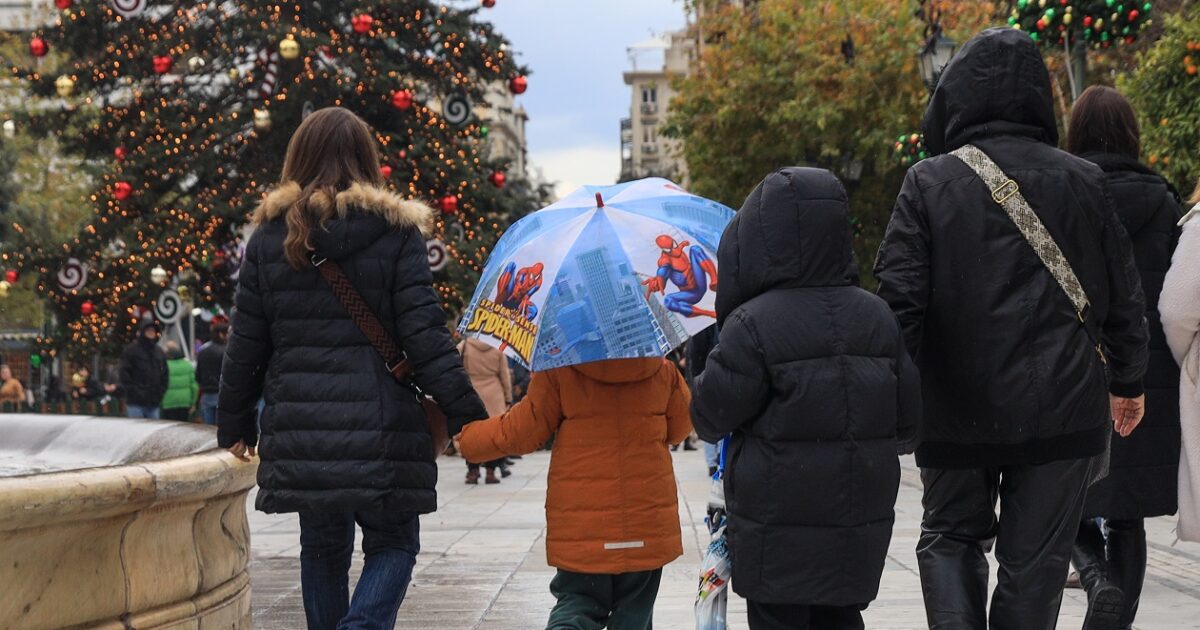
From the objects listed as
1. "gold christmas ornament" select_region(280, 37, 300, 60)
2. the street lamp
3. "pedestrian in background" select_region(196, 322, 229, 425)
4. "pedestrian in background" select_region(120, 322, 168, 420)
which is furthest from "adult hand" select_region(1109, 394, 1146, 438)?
"pedestrian in background" select_region(120, 322, 168, 420)

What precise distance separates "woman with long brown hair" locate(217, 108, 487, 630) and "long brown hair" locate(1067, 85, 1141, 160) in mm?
2699

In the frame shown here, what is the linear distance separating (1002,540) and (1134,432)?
1.62 meters

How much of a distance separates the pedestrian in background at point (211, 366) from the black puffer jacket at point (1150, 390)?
46.6 ft

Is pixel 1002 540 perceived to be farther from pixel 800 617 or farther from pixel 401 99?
pixel 401 99

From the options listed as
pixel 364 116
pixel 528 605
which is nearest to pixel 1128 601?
pixel 528 605

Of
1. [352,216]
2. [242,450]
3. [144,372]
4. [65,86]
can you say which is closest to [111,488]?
[242,450]

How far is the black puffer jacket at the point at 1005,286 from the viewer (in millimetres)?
4332

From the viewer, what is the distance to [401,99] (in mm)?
21422

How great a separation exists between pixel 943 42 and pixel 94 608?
504 inches

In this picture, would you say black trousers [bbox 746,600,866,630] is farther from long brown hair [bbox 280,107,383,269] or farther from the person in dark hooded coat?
long brown hair [bbox 280,107,383,269]

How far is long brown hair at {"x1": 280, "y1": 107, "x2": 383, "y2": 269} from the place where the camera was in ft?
16.6

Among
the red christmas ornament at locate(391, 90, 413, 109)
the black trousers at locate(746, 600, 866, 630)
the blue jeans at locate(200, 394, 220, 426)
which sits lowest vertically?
the blue jeans at locate(200, 394, 220, 426)

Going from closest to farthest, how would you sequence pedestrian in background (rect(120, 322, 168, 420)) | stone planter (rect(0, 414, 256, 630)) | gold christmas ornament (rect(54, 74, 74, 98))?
stone planter (rect(0, 414, 256, 630)) → pedestrian in background (rect(120, 322, 168, 420)) → gold christmas ornament (rect(54, 74, 74, 98))

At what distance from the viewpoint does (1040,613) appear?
435 centimetres
